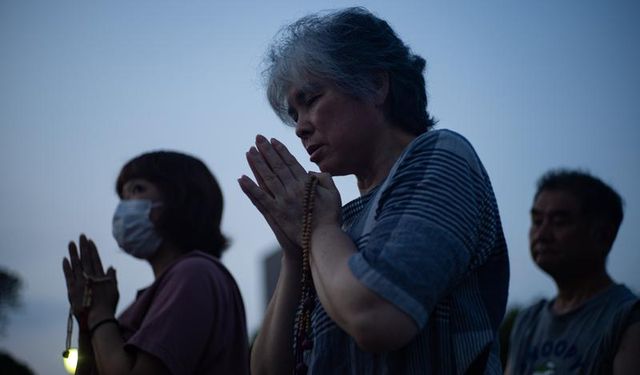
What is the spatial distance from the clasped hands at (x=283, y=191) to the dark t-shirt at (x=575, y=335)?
7.51 feet

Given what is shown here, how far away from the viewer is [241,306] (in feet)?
12.9

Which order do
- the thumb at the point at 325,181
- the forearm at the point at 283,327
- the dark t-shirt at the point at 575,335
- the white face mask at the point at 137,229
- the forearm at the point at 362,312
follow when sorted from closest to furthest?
the forearm at the point at 362,312
the thumb at the point at 325,181
the forearm at the point at 283,327
the dark t-shirt at the point at 575,335
the white face mask at the point at 137,229

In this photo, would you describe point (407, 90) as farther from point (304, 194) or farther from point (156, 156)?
point (156, 156)

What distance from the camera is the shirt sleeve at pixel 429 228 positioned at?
6.37 feet

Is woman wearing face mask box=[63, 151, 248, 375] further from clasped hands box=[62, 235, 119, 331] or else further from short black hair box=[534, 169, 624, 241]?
short black hair box=[534, 169, 624, 241]

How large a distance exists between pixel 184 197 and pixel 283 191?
6.59 ft

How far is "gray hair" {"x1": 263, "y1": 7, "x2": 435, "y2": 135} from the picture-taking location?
2678 mm

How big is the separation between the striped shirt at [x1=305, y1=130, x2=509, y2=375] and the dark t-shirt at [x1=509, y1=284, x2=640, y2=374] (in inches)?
76.2

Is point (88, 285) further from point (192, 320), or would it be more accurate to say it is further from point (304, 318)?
point (304, 318)

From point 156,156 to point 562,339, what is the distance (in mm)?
2497

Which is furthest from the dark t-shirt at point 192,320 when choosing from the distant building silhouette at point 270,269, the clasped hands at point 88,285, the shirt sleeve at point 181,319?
the distant building silhouette at point 270,269

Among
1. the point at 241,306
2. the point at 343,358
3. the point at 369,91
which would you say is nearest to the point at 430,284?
the point at 343,358

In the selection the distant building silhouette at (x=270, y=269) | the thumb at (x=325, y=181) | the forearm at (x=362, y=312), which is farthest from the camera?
the distant building silhouette at (x=270, y=269)

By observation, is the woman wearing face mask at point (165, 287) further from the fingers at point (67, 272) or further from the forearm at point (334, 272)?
the forearm at point (334, 272)
